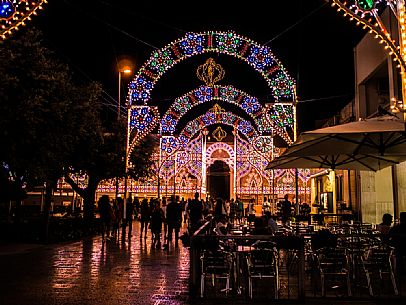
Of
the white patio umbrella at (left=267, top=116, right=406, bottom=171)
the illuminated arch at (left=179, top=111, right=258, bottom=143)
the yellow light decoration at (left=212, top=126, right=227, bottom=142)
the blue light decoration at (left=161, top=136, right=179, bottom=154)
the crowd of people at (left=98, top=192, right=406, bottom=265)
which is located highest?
the yellow light decoration at (left=212, top=126, right=227, bottom=142)

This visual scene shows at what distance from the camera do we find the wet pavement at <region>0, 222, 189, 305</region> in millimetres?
7254

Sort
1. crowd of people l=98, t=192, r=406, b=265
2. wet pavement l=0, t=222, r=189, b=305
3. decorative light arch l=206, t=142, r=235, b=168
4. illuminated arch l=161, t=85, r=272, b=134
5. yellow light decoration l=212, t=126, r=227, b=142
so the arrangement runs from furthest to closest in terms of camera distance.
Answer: decorative light arch l=206, t=142, r=235, b=168 < yellow light decoration l=212, t=126, r=227, b=142 < illuminated arch l=161, t=85, r=272, b=134 < crowd of people l=98, t=192, r=406, b=265 < wet pavement l=0, t=222, r=189, b=305

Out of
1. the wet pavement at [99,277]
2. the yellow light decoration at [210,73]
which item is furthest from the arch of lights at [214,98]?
the wet pavement at [99,277]

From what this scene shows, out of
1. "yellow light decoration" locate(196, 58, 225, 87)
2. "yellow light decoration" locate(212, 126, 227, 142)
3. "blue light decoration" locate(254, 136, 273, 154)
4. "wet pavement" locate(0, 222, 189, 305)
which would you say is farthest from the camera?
"yellow light decoration" locate(212, 126, 227, 142)

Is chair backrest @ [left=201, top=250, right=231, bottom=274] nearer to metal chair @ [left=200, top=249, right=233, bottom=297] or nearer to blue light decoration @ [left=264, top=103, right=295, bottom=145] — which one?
metal chair @ [left=200, top=249, right=233, bottom=297]

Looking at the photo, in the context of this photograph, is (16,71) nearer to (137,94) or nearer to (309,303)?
(137,94)

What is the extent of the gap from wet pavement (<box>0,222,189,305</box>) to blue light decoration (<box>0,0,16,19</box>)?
494 centimetres

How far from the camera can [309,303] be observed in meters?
6.95

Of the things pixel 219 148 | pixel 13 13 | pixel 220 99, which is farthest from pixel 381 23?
pixel 219 148

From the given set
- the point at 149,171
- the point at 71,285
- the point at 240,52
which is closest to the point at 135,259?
the point at 71,285

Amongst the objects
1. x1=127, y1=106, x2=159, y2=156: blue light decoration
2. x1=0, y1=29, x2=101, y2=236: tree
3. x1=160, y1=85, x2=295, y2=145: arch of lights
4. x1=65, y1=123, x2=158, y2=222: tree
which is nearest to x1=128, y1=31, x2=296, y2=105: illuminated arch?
x1=127, y1=106, x2=159, y2=156: blue light decoration

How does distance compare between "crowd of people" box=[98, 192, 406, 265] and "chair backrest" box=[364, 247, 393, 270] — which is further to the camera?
"crowd of people" box=[98, 192, 406, 265]

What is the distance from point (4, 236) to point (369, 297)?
14620 millimetres

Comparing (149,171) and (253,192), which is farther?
(253,192)
